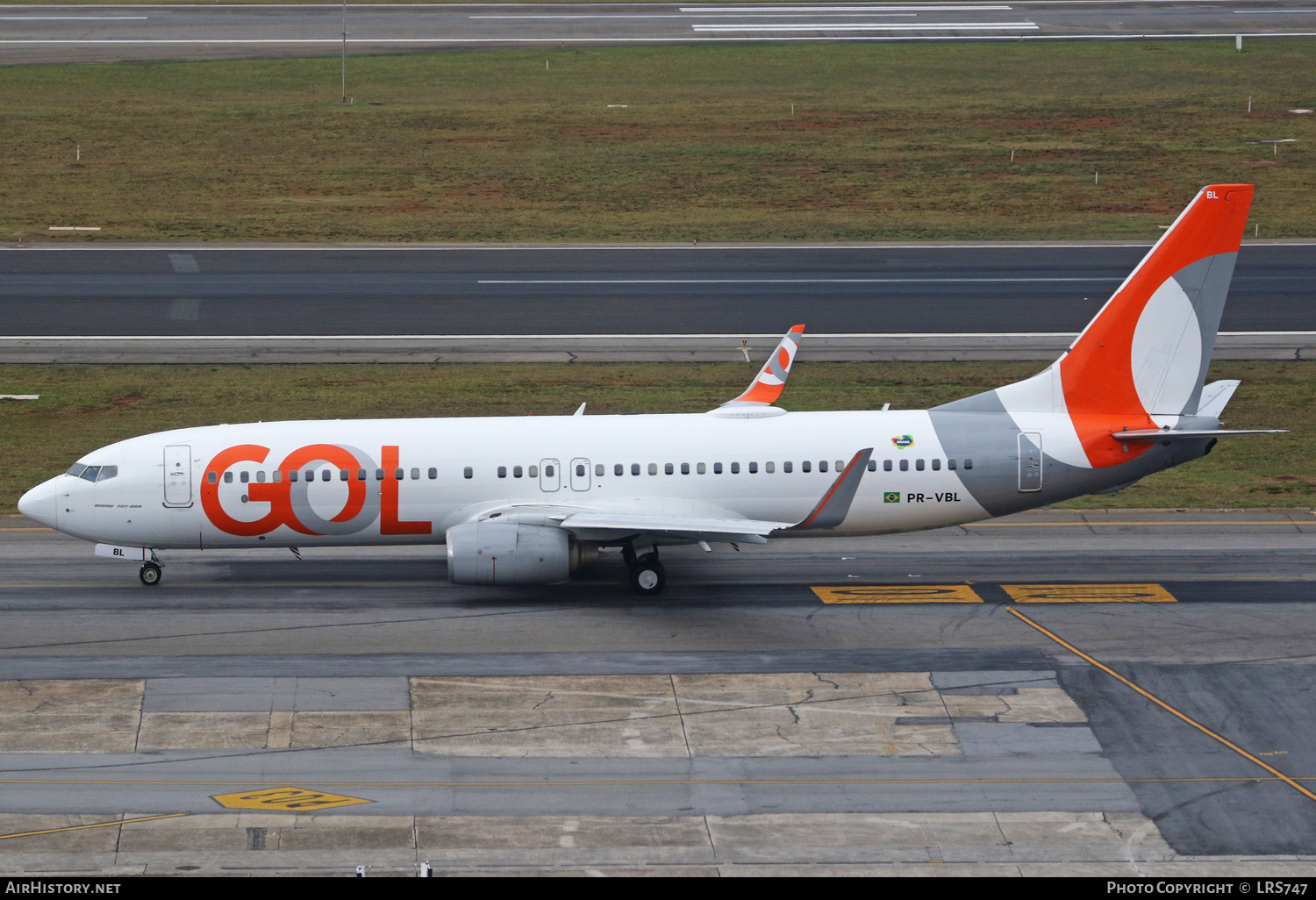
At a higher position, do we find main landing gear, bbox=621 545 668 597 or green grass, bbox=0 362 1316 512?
green grass, bbox=0 362 1316 512

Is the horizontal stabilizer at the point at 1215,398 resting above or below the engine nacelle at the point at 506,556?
above

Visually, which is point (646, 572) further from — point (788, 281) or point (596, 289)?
point (788, 281)

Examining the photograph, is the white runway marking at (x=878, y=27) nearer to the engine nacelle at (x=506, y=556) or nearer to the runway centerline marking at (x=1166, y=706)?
the engine nacelle at (x=506, y=556)

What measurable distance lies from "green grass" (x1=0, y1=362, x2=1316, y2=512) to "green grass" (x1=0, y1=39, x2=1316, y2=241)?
18.8 metres

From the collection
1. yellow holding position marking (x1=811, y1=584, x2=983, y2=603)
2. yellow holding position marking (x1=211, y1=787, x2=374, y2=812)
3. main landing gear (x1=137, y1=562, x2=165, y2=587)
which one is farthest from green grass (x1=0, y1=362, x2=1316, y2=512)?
yellow holding position marking (x1=211, y1=787, x2=374, y2=812)

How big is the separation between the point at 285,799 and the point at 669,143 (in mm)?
61686

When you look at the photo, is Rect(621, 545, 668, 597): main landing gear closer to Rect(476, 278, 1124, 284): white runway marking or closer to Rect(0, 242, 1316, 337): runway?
Rect(0, 242, 1316, 337): runway

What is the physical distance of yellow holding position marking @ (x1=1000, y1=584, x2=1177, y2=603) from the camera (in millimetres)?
32031

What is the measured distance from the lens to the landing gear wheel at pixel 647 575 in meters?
32.2

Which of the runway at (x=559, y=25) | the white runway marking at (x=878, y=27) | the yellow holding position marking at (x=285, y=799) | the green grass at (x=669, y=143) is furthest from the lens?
the white runway marking at (x=878, y=27)

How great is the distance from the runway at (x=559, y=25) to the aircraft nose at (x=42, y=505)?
69174mm

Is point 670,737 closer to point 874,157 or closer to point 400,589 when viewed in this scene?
point 400,589

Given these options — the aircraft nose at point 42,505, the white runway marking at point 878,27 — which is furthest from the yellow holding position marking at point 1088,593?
the white runway marking at point 878,27

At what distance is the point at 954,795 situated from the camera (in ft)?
76.1
